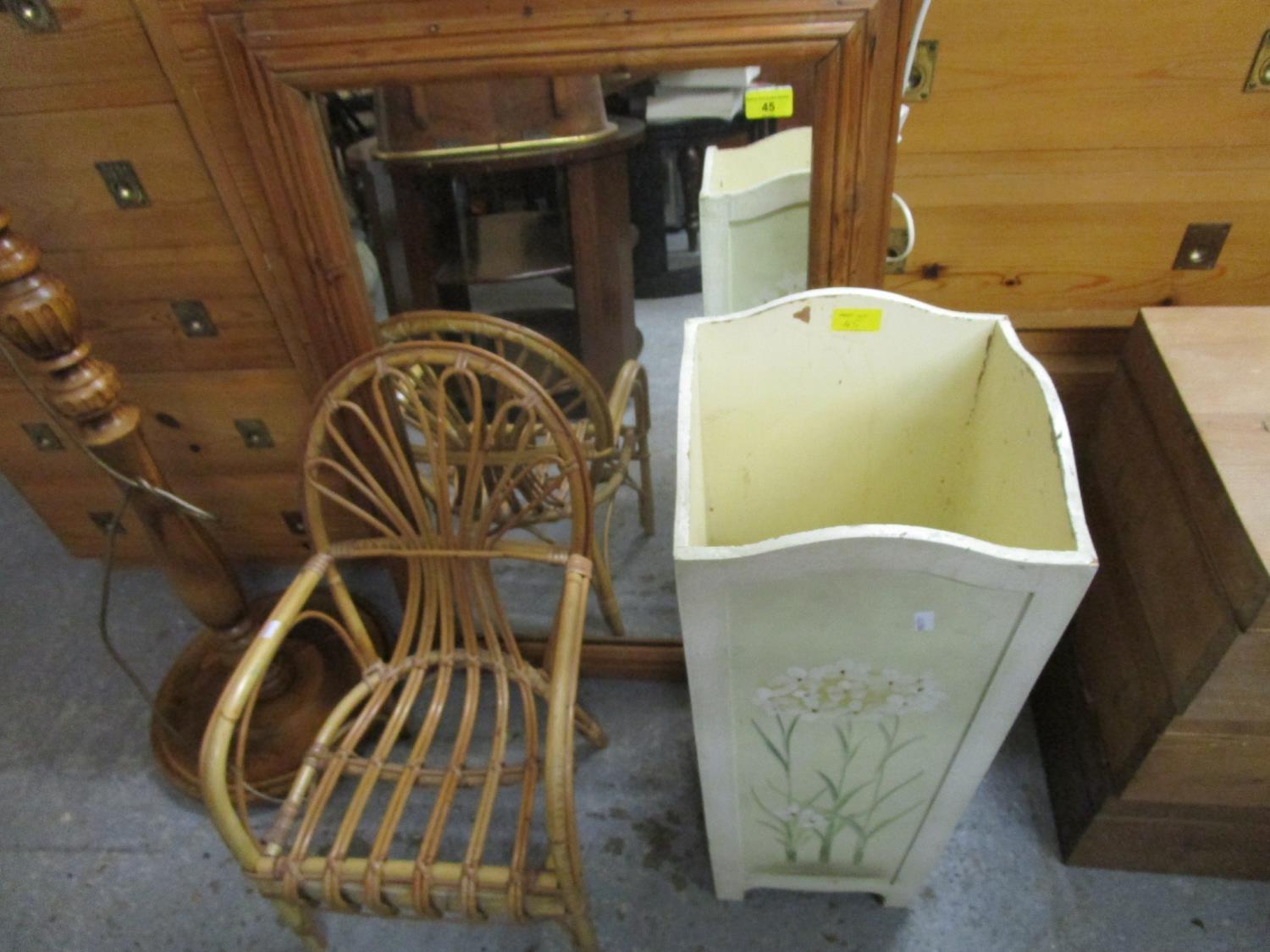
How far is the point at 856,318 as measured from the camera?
94cm

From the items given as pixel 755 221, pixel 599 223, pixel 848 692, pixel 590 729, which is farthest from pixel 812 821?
pixel 599 223

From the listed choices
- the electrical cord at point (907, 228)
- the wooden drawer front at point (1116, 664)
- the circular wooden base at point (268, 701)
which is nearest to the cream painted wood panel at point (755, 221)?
the electrical cord at point (907, 228)

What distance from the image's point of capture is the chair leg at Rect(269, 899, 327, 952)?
0.92 metres

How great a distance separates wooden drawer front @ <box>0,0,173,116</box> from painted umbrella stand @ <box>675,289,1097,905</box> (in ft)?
2.60

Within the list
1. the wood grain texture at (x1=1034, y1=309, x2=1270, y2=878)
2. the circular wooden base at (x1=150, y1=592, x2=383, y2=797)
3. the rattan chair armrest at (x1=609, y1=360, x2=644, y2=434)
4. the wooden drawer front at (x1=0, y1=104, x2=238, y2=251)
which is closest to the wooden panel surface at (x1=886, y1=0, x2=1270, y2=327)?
the wood grain texture at (x1=1034, y1=309, x2=1270, y2=878)

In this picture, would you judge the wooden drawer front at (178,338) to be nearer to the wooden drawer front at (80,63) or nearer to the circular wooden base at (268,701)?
the wooden drawer front at (80,63)

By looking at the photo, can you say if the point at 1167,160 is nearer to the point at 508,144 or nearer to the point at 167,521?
the point at 508,144

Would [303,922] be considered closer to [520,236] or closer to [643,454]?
[643,454]

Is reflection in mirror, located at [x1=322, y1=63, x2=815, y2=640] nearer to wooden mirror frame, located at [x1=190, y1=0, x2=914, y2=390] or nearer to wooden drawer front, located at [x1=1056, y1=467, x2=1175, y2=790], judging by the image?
wooden mirror frame, located at [x1=190, y1=0, x2=914, y2=390]

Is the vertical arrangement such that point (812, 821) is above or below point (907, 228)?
below

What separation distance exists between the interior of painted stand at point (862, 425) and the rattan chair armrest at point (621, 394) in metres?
0.30

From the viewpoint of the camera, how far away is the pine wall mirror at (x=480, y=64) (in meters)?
0.83

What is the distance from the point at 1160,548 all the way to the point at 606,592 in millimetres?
885

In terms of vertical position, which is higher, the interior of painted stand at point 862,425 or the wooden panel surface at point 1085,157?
the wooden panel surface at point 1085,157
